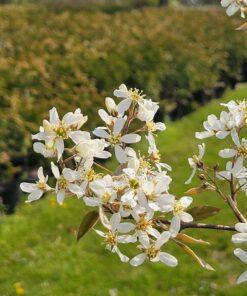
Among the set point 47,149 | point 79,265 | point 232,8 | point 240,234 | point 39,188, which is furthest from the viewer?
point 79,265

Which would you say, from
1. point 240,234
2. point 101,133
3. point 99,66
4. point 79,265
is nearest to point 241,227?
point 240,234

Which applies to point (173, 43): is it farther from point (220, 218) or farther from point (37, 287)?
point (37, 287)

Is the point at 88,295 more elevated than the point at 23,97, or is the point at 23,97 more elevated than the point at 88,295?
the point at 23,97

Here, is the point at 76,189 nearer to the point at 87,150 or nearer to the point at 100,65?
the point at 87,150

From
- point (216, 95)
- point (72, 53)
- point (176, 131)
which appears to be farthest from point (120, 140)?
point (216, 95)

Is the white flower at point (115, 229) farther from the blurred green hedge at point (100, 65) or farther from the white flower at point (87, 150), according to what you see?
the blurred green hedge at point (100, 65)

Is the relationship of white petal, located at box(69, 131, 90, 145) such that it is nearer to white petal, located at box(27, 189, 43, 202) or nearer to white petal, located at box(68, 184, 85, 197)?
white petal, located at box(68, 184, 85, 197)
